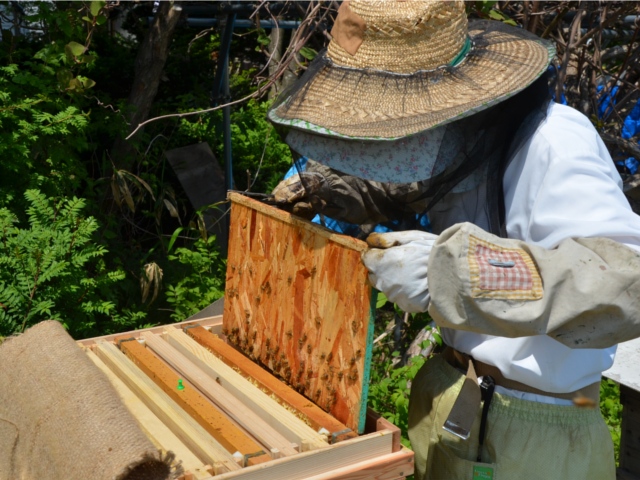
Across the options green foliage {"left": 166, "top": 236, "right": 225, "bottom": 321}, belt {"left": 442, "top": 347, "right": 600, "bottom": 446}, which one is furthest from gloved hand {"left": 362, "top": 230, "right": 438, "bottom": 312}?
green foliage {"left": 166, "top": 236, "right": 225, "bottom": 321}

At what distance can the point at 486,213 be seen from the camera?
158cm

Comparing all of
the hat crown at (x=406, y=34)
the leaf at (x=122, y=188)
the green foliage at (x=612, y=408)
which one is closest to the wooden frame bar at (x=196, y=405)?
the hat crown at (x=406, y=34)

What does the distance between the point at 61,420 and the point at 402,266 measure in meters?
0.78

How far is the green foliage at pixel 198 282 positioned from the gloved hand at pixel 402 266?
7.82ft

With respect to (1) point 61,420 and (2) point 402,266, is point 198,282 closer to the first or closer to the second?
(1) point 61,420

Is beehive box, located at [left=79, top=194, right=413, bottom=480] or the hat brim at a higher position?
the hat brim

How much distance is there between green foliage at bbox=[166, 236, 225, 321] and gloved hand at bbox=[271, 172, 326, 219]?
6.35ft

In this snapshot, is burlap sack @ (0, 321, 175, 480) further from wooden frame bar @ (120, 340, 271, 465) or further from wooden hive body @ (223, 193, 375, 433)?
wooden hive body @ (223, 193, 375, 433)

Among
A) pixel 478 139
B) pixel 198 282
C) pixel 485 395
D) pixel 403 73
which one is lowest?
pixel 198 282

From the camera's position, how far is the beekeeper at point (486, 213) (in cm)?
123

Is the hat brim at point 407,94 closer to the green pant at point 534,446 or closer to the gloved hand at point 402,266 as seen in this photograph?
the gloved hand at point 402,266

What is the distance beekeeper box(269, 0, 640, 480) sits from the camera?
48.3 inches

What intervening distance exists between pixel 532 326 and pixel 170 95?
406 centimetres

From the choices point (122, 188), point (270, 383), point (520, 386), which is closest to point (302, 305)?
point (270, 383)
